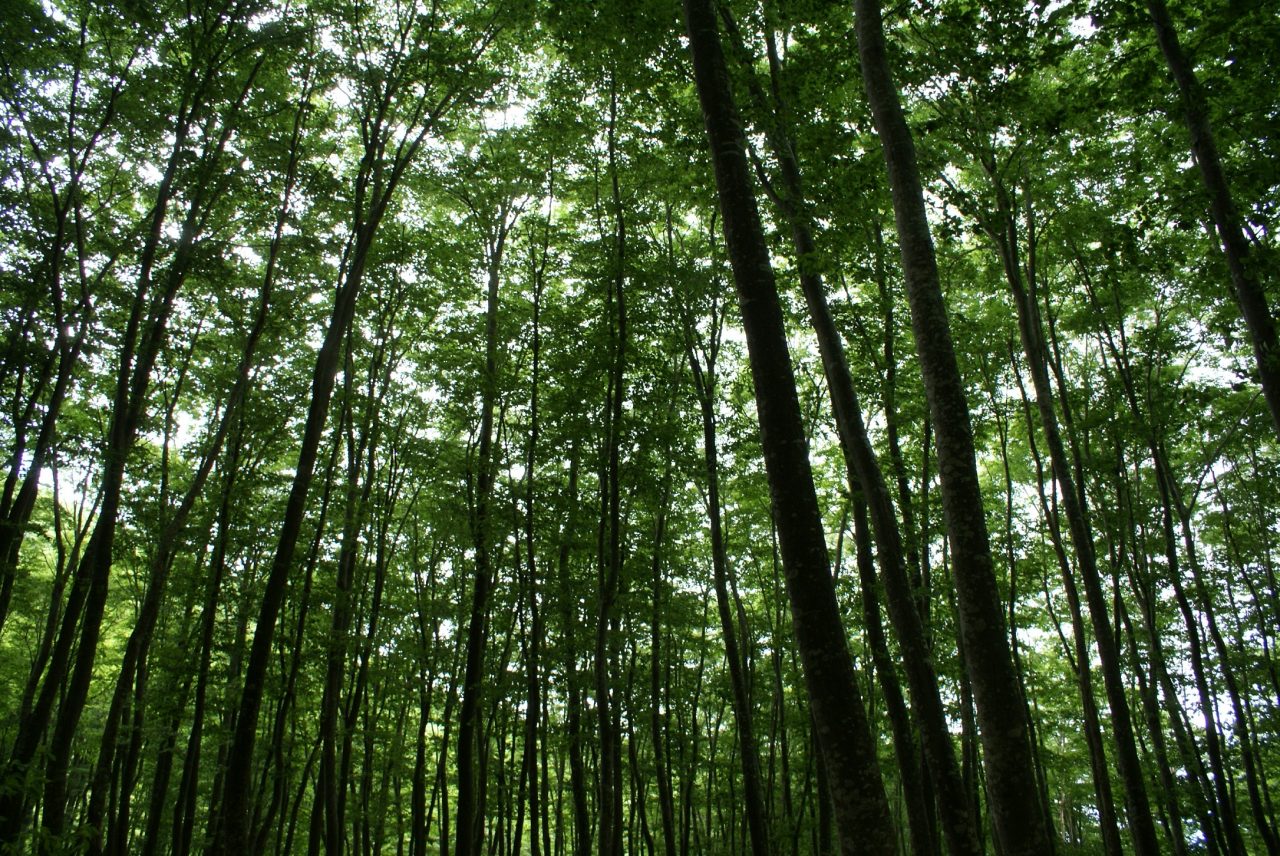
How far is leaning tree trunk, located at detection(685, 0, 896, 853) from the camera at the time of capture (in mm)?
3549

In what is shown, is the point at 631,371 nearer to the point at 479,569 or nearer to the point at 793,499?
the point at 479,569

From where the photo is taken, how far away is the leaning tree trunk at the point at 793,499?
3549 mm

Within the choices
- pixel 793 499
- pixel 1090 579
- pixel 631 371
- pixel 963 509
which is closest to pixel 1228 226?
pixel 963 509

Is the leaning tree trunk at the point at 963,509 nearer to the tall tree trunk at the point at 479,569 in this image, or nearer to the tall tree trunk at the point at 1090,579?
the tall tree trunk at the point at 1090,579

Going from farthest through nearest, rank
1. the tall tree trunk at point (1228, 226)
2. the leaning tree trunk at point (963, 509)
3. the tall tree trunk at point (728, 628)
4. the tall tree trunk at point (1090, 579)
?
1. the tall tree trunk at point (728, 628)
2. the tall tree trunk at point (1090, 579)
3. the tall tree trunk at point (1228, 226)
4. the leaning tree trunk at point (963, 509)

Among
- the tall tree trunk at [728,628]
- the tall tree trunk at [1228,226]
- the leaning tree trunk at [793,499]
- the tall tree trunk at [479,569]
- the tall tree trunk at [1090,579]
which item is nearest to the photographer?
the leaning tree trunk at [793,499]

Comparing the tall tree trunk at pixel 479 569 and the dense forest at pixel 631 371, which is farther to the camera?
the tall tree trunk at pixel 479 569

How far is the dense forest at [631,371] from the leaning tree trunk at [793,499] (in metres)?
0.02

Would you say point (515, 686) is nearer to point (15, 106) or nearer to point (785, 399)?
point (785, 399)

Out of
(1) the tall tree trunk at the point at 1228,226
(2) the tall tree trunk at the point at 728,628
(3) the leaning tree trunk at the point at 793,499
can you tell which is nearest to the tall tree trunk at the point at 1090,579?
(1) the tall tree trunk at the point at 1228,226

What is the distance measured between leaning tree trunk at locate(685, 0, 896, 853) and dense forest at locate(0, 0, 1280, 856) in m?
0.02

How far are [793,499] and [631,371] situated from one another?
869 centimetres

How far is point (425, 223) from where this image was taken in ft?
52.5

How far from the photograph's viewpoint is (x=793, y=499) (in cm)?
403
